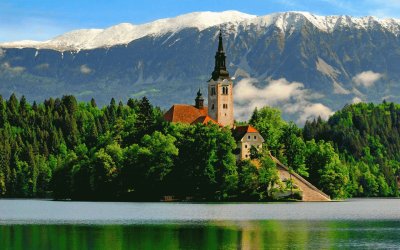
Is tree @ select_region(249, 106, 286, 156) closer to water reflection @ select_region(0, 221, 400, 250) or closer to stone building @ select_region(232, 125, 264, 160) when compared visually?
stone building @ select_region(232, 125, 264, 160)

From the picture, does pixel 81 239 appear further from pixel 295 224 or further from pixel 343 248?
pixel 295 224

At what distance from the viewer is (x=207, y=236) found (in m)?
73.2

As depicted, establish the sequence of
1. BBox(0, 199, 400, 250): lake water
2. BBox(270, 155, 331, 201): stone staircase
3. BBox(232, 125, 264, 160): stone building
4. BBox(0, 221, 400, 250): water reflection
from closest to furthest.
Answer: BBox(0, 221, 400, 250): water reflection
BBox(0, 199, 400, 250): lake water
BBox(270, 155, 331, 201): stone staircase
BBox(232, 125, 264, 160): stone building

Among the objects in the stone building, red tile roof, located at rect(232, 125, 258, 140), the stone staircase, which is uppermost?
red tile roof, located at rect(232, 125, 258, 140)

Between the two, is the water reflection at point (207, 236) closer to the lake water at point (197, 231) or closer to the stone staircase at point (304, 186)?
the lake water at point (197, 231)

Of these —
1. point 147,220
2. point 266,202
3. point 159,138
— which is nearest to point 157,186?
point 159,138

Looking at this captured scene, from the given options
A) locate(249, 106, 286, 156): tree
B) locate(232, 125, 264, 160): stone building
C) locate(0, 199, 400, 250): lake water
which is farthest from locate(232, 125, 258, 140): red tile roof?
locate(0, 199, 400, 250): lake water

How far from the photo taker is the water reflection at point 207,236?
6544 cm

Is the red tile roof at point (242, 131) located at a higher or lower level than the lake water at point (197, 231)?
higher

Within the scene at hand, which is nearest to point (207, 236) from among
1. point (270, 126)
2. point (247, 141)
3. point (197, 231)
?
point (197, 231)

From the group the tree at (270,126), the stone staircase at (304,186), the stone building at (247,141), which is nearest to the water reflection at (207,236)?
the stone staircase at (304,186)

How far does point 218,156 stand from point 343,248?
289 feet

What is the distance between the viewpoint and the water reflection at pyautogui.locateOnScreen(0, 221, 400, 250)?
6544 centimetres

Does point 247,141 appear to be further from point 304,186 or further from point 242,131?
point 304,186
